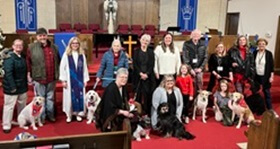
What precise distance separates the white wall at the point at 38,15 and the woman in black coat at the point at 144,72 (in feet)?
25.7

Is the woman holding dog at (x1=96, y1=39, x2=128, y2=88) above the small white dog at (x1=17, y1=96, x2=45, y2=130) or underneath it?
above

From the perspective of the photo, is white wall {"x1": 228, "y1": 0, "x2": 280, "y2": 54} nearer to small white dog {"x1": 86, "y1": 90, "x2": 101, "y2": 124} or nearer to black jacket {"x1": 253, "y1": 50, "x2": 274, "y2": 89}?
black jacket {"x1": 253, "y1": 50, "x2": 274, "y2": 89}

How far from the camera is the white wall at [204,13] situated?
40.5ft

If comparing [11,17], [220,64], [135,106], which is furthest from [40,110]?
[11,17]

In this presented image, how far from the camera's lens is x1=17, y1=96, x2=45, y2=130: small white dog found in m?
4.28

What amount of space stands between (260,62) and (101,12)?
7.97m

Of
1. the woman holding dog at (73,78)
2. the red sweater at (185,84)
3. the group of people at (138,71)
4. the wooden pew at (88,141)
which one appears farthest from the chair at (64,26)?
the wooden pew at (88,141)

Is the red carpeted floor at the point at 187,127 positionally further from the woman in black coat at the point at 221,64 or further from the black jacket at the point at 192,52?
the black jacket at the point at 192,52

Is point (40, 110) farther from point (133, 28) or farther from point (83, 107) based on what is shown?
point (133, 28)

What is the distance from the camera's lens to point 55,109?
4.96 meters

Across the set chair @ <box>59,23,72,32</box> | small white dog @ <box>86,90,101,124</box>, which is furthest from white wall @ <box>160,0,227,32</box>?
small white dog @ <box>86,90,101,124</box>

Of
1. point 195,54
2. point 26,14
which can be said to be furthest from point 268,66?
point 26,14

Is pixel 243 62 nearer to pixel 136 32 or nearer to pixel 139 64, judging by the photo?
pixel 139 64

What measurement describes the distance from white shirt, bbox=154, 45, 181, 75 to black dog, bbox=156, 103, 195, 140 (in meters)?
0.66
